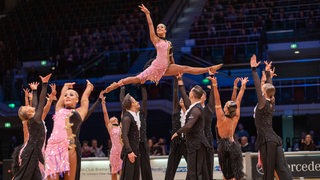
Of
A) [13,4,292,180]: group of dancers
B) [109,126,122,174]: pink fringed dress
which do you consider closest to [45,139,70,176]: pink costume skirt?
[13,4,292,180]: group of dancers

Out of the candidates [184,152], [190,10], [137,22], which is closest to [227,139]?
[184,152]

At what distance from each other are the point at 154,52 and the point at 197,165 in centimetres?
826

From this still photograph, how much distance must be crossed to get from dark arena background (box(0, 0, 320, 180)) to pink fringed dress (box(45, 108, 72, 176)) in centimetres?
505

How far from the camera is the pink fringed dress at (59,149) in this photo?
6.35 meters

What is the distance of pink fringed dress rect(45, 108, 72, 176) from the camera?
20.8ft

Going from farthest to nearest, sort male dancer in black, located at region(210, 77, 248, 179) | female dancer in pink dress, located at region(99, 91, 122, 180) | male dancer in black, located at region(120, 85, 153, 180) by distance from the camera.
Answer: female dancer in pink dress, located at region(99, 91, 122, 180) < male dancer in black, located at region(210, 77, 248, 179) < male dancer in black, located at region(120, 85, 153, 180)

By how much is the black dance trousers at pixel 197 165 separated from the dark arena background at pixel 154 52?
5.36 metres

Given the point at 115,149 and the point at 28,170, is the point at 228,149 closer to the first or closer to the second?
the point at 115,149

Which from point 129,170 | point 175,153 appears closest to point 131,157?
point 129,170

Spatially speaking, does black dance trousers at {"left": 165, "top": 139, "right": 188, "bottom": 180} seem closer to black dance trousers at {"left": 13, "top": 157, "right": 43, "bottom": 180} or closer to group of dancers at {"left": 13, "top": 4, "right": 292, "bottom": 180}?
group of dancers at {"left": 13, "top": 4, "right": 292, "bottom": 180}

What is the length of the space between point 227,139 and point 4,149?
31.6 ft

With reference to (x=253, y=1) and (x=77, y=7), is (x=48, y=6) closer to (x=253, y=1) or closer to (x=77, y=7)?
(x=77, y=7)

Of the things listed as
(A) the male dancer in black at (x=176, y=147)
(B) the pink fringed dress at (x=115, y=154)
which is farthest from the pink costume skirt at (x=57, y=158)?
(B) the pink fringed dress at (x=115, y=154)

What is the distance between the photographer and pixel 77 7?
2042cm
